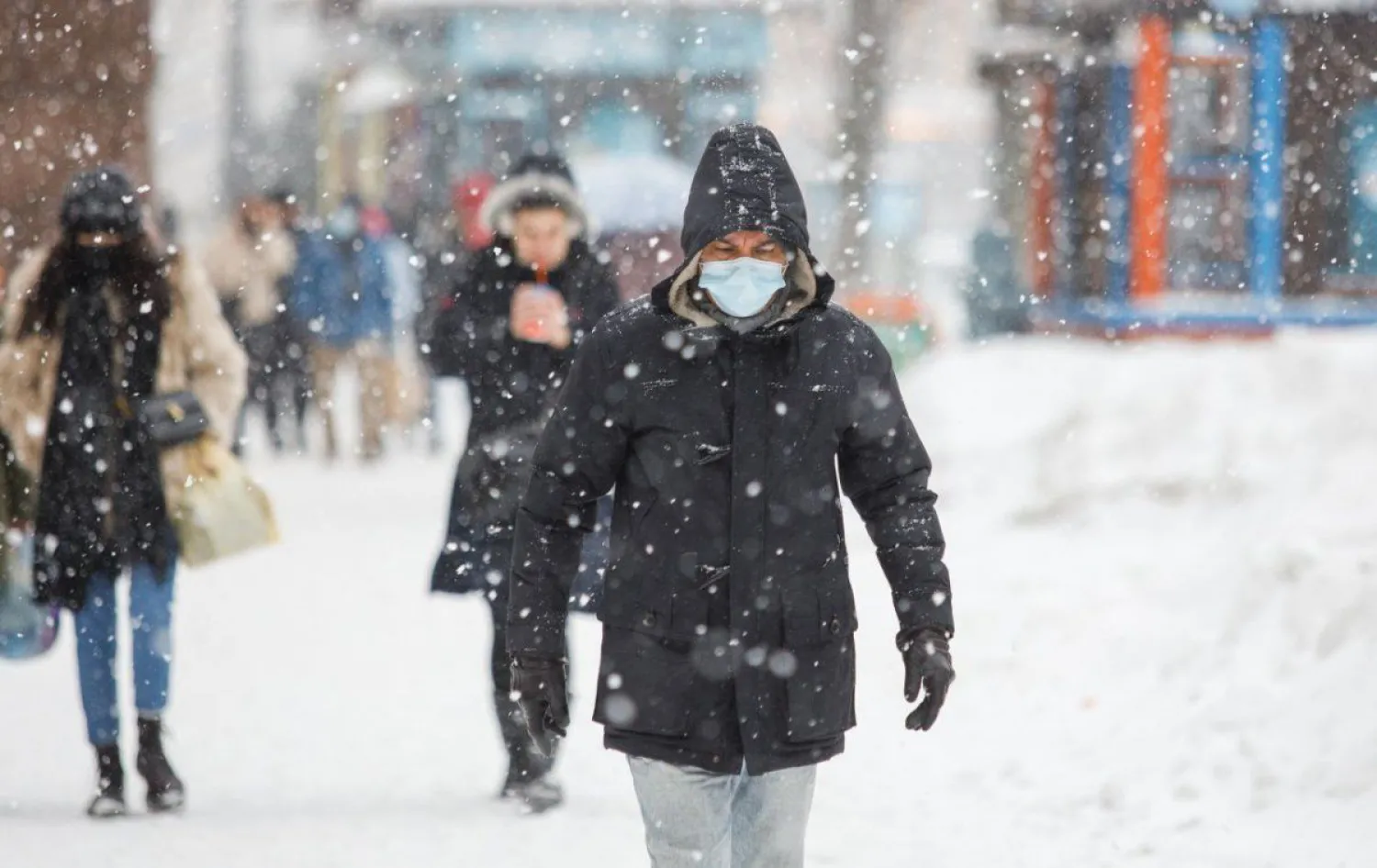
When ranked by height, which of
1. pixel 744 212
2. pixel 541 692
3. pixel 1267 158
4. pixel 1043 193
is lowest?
pixel 541 692

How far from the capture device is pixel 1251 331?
15102mm

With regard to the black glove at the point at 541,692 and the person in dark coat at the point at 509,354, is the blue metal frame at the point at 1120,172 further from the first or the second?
the black glove at the point at 541,692

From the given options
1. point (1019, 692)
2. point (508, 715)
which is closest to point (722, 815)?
point (508, 715)

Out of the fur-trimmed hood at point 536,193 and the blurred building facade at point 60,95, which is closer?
the fur-trimmed hood at point 536,193

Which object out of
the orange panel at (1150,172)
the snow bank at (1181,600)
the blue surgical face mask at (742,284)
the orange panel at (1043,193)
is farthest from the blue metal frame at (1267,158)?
the blue surgical face mask at (742,284)

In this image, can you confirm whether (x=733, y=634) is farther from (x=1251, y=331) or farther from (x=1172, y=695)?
(x=1251, y=331)

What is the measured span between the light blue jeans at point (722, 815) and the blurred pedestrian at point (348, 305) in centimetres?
1194

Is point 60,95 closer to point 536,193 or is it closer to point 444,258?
point 444,258

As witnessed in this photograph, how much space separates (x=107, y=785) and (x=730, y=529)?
2.92m

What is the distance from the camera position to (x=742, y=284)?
3389mm

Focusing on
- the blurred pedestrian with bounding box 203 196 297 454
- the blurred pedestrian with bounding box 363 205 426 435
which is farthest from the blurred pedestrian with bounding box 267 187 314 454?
the blurred pedestrian with bounding box 363 205 426 435

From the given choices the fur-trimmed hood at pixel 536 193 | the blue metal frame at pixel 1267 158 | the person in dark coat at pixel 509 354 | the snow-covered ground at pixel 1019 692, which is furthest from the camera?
the blue metal frame at pixel 1267 158

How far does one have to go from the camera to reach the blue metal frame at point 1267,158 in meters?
15.0

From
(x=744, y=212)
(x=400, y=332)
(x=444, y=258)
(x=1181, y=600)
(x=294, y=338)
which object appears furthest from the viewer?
(x=444, y=258)
